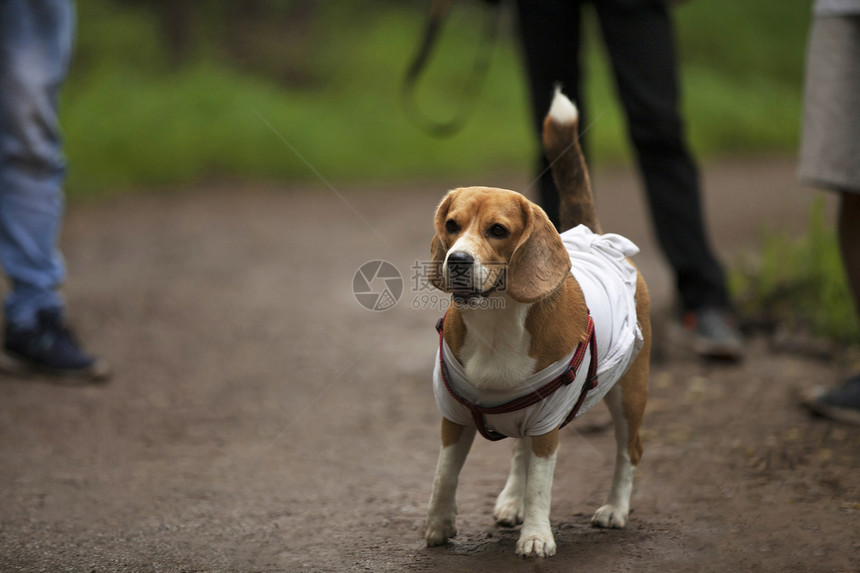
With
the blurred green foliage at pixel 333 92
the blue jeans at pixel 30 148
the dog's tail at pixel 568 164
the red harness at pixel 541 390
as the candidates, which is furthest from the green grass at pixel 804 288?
the blurred green foliage at pixel 333 92

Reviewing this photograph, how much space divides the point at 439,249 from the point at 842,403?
6.30ft

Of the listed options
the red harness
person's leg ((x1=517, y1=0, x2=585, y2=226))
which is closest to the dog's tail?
the red harness

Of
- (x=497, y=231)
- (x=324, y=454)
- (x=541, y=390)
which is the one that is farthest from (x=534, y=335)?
(x=324, y=454)

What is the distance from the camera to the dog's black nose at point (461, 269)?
183cm

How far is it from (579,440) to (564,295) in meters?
1.25

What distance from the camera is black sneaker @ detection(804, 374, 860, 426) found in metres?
3.14

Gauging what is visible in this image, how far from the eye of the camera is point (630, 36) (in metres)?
3.52

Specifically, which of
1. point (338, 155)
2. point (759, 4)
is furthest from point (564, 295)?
point (759, 4)

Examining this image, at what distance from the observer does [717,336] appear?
12.6ft

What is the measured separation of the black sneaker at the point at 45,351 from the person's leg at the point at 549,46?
6.74 feet

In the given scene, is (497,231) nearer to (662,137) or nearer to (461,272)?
(461,272)

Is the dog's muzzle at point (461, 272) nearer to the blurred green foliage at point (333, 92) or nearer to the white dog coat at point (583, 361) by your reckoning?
the white dog coat at point (583, 361)

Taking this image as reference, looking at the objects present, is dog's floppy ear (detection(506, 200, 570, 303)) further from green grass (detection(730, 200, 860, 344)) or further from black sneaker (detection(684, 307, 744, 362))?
green grass (detection(730, 200, 860, 344))

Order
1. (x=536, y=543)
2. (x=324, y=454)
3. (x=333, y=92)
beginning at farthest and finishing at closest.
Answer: (x=333, y=92), (x=324, y=454), (x=536, y=543)
